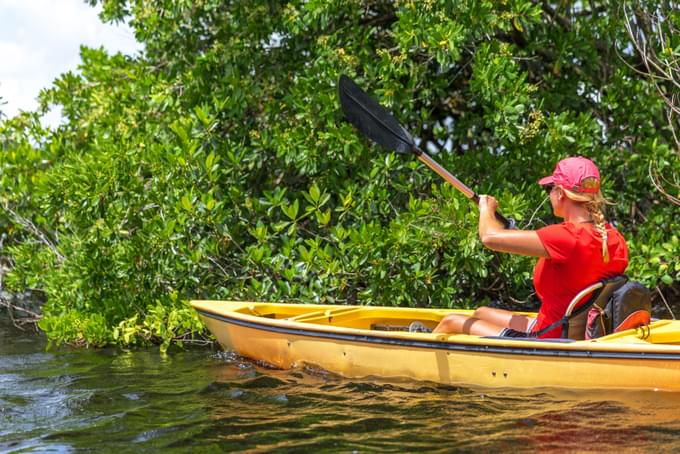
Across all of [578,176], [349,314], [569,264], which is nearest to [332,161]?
[349,314]

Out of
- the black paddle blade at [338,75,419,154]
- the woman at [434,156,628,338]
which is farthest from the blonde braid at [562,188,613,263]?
the black paddle blade at [338,75,419,154]

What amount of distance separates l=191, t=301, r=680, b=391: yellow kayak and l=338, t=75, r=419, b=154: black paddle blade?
143cm

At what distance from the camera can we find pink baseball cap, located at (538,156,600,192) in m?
5.65

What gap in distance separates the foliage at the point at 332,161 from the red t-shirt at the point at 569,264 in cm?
178

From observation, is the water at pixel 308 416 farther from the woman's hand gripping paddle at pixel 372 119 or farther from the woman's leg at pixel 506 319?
the woman's hand gripping paddle at pixel 372 119

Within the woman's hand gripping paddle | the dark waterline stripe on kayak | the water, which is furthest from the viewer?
the woman's hand gripping paddle

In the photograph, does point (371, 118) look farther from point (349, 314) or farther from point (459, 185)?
point (349, 314)

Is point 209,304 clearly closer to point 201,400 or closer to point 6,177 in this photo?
point 201,400

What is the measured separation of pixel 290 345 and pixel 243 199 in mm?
2116

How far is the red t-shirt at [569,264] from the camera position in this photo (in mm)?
5523

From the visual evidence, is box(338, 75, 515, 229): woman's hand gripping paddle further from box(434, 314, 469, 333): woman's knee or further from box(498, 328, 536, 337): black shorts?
box(498, 328, 536, 337): black shorts

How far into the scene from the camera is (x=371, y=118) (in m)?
7.37

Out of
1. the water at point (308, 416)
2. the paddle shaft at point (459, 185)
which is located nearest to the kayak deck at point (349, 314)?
the water at point (308, 416)

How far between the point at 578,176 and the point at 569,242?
1.44 feet
